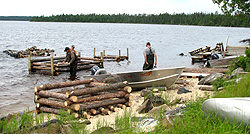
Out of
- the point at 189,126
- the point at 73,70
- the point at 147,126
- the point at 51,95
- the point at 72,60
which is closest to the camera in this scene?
the point at 189,126

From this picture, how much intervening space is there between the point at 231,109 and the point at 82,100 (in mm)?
5122

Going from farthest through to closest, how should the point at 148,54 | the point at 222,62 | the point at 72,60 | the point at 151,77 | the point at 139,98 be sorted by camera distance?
the point at 222,62
the point at 72,60
the point at 148,54
the point at 151,77
the point at 139,98

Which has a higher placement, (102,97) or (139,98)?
(102,97)

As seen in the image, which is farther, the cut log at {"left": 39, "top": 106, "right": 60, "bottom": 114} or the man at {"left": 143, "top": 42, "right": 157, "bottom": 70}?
the man at {"left": 143, "top": 42, "right": 157, "bottom": 70}

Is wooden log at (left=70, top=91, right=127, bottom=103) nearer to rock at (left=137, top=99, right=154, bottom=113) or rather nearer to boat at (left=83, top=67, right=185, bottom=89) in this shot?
rock at (left=137, top=99, right=154, bottom=113)

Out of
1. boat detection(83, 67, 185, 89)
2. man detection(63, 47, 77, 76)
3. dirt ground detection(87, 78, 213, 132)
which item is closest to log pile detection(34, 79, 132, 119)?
dirt ground detection(87, 78, 213, 132)

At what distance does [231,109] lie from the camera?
5023 mm

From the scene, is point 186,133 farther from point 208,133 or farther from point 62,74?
point 62,74

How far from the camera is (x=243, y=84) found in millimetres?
8023

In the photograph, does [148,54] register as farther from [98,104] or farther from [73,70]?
[73,70]

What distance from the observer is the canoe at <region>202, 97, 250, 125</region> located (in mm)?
4902

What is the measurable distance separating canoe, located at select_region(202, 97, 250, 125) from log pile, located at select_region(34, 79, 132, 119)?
4460 millimetres

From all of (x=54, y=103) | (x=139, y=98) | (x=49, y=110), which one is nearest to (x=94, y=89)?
(x=54, y=103)

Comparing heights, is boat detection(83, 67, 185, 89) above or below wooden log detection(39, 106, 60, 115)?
above
